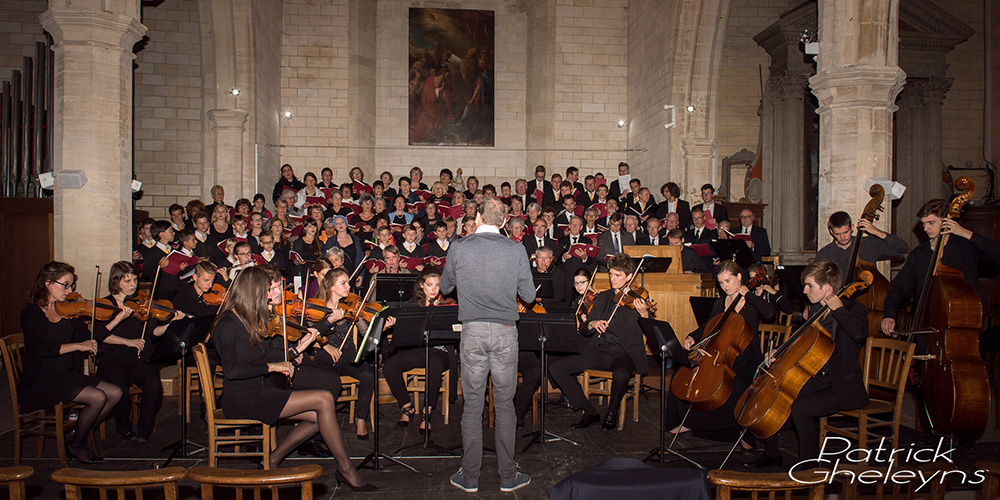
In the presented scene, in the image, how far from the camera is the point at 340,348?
475 centimetres

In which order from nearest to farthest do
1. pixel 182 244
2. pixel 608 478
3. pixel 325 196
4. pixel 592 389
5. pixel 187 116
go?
1. pixel 608 478
2. pixel 592 389
3. pixel 182 244
4. pixel 325 196
5. pixel 187 116

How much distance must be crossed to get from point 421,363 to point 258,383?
1581 millimetres

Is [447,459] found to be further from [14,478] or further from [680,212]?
[680,212]

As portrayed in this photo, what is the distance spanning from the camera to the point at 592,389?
5.44 m

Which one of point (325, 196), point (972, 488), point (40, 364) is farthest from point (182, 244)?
point (972, 488)

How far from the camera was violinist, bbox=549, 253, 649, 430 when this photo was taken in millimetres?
5020

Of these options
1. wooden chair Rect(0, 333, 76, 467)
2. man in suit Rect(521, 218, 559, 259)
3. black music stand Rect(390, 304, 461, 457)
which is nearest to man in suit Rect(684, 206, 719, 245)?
man in suit Rect(521, 218, 559, 259)

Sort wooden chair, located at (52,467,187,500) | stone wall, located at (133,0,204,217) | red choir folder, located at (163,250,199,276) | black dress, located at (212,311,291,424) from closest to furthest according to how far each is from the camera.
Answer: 1. wooden chair, located at (52,467,187,500)
2. black dress, located at (212,311,291,424)
3. red choir folder, located at (163,250,199,276)
4. stone wall, located at (133,0,204,217)

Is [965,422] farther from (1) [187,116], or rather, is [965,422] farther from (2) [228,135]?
(1) [187,116]

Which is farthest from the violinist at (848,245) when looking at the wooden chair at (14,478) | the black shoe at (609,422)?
the wooden chair at (14,478)

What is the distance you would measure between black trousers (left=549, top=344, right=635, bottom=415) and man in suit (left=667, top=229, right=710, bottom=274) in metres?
2.78

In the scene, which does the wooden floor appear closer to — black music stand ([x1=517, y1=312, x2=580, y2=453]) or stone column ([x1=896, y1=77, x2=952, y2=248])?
black music stand ([x1=517, y1=312, x2=580, y2=453])

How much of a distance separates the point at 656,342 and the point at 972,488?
1952 millimetres

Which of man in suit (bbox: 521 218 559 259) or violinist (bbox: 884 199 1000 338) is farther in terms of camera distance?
man in suit (bbox: 521 218 559 259)
